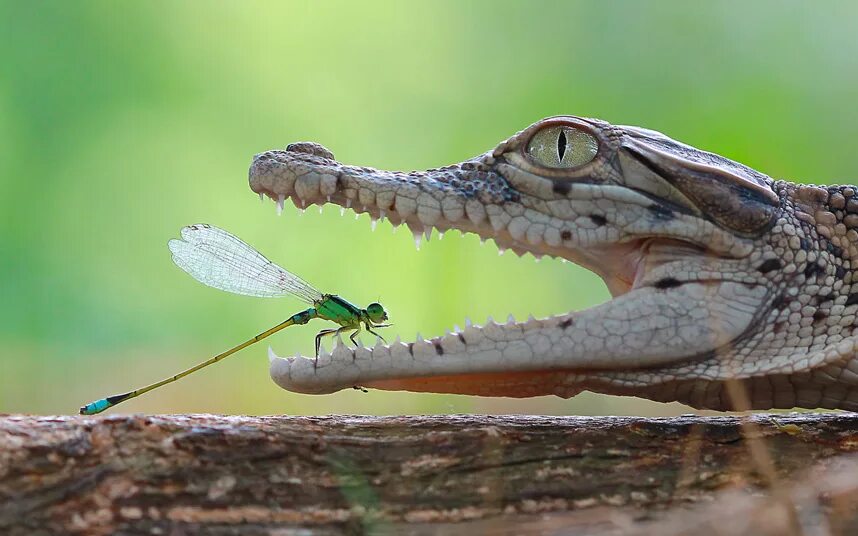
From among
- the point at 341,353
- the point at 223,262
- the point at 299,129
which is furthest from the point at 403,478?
the point at 299,129

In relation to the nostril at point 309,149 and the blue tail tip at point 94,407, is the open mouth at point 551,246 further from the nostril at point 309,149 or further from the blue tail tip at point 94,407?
the blue tail tip at point 94,407

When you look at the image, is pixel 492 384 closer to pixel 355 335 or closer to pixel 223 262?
pixel 355 335

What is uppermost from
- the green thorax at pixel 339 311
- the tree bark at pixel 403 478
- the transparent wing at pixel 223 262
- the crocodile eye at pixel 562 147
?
the crocodile eye at pixel 562 147

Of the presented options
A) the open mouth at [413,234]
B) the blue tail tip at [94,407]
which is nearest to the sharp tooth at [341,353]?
the open mouth at [413,234]

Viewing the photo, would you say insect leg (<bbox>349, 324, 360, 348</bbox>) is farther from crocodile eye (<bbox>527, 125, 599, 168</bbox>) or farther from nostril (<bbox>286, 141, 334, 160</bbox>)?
crocodile eye (<bbox>527, 125, 599, 168</bbox>)

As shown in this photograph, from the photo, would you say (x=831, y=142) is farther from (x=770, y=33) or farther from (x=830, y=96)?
(x=770, y=33)

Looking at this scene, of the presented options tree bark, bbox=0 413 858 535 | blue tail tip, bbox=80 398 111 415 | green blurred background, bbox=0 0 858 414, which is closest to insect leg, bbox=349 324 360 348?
tree bark, bbox=0 413 858 535
